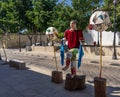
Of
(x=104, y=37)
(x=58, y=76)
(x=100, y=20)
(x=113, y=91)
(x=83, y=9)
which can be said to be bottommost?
(x=113, y=91)

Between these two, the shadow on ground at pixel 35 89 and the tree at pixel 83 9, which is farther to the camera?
the tree at pixel 83 9

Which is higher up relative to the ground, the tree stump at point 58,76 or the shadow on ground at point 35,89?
the tree stump at point 58,76

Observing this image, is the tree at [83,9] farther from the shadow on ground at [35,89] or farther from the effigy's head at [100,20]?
the effigy's head at [100,20]

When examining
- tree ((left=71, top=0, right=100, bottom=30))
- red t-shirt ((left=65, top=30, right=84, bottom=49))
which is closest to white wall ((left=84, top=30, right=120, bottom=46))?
tree ((left=71, top=0, right=100, bottom=30))

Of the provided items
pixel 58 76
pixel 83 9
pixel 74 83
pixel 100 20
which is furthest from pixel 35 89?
pixel 83 9

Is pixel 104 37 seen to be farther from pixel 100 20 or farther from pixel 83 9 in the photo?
pixel 100 20

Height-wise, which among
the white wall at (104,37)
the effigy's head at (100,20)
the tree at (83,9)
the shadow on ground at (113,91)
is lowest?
the shadow on ground at (113,91)

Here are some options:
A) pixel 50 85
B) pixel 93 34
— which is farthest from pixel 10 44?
pixel 50 85

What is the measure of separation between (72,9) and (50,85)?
55.3 ft

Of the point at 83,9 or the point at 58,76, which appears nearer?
the point at 58,76

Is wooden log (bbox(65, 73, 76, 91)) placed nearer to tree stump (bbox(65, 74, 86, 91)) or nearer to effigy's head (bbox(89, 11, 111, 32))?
tree stump (bbox(65, 74, 86, 91))

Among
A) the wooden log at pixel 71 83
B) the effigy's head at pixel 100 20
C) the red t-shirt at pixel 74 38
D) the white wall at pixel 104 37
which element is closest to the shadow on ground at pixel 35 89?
the wooden log at pixel 71 83

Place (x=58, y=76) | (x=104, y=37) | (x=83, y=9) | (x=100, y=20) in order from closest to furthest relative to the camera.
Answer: (x=100, y=20) < (x=58, y=76) < (x=83, y=9) < (x=104, y=37)

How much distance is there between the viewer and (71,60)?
7.85m
